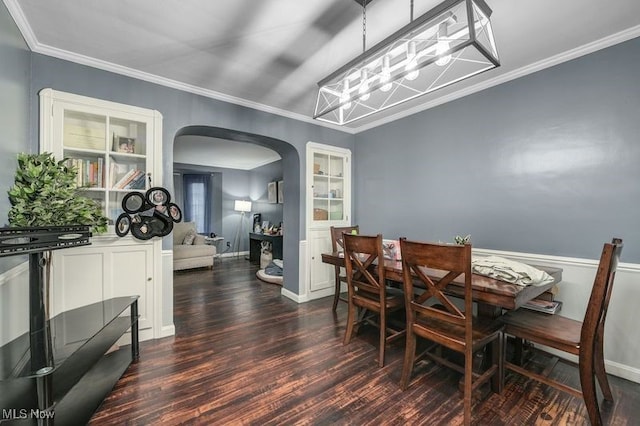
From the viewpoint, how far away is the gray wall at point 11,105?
1618 millimetres

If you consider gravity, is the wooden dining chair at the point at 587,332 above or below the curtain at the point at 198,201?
below

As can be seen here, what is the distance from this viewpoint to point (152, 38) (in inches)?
80.1

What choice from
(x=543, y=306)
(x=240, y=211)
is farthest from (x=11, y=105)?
(x=240, y=211)

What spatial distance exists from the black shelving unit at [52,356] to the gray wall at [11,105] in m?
0.36

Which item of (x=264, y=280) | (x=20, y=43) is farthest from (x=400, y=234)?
(x=20, y=43)

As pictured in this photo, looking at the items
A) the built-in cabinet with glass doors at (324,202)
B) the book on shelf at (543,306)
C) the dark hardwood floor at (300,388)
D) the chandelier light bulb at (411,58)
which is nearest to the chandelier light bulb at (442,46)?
the chandelier light bulb at (411,58)

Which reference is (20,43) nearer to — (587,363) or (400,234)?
(400,234)

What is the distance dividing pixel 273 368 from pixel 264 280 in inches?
106

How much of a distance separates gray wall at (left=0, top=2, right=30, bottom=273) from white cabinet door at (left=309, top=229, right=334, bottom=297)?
281 cm

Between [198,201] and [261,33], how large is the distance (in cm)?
606

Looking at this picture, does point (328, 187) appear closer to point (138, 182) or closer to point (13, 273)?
point (138, 182)

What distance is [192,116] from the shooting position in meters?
2.81

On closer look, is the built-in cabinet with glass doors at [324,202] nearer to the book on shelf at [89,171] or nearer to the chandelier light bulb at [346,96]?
the chandelier light bulb at [346,96]

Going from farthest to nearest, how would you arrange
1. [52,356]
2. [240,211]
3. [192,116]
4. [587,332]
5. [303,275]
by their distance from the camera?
[240,211] < [303,275] < [192,116] < [587,332] < [52,356]
